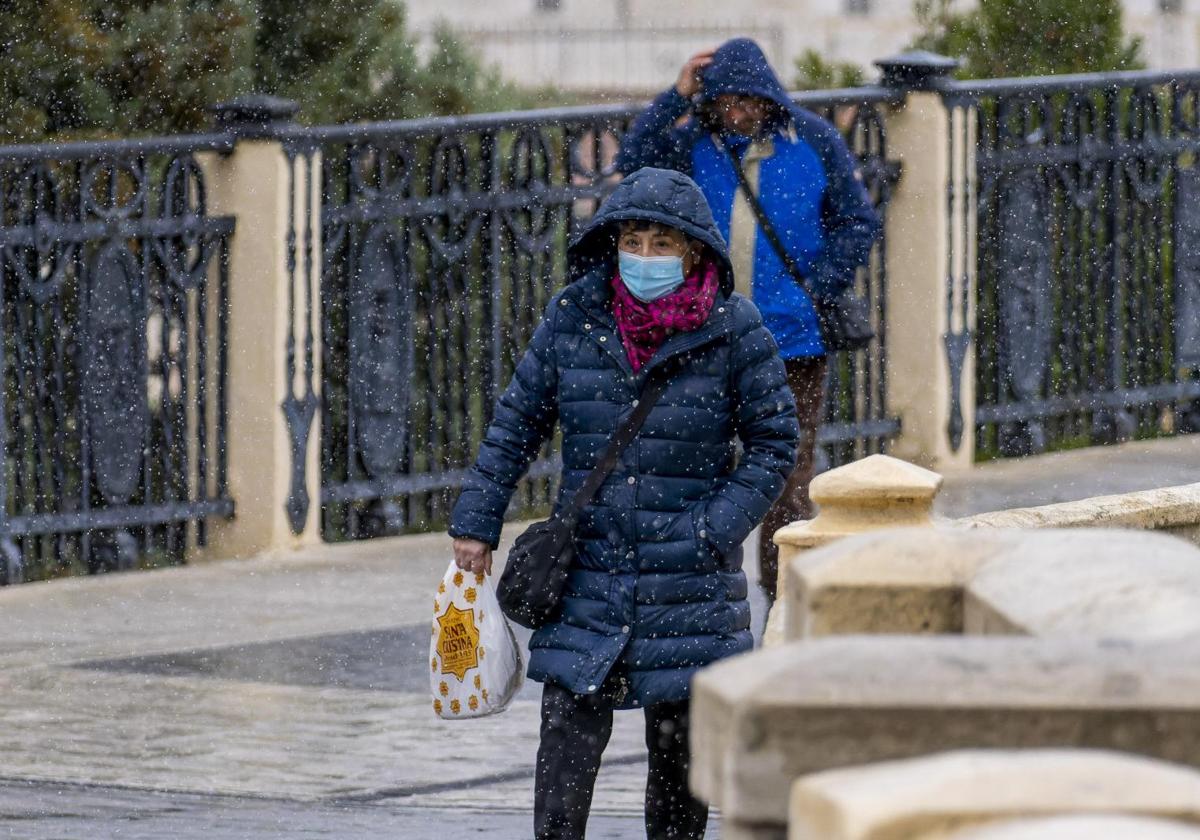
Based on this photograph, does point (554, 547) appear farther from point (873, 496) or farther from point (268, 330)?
point (268, 330)

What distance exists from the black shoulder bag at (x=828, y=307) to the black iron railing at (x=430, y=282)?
2785 mm

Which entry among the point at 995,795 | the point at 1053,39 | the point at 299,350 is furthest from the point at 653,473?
the point at 1053,39

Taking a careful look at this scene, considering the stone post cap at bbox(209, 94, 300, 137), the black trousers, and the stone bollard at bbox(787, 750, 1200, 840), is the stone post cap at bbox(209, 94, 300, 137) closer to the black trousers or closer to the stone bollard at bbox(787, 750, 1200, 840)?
the black trousers

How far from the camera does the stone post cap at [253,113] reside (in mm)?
10469

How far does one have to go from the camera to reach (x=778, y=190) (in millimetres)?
8234

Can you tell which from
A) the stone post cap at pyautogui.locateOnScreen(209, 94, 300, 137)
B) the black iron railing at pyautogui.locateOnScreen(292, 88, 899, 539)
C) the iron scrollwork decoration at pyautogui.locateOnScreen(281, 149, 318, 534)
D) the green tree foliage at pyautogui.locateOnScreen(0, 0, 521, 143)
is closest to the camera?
the stone post cap at pyautogui.locateOnScreen(209, 94, 300, 137)

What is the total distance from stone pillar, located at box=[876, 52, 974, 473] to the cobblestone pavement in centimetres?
254

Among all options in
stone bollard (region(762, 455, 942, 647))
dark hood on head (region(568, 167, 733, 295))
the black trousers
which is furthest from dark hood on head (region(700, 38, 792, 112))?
the black trousers

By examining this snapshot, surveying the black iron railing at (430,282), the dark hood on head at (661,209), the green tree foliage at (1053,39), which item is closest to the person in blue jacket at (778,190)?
the dark hood on head at (661,209)

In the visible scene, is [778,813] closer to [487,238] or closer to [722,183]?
[722,183]

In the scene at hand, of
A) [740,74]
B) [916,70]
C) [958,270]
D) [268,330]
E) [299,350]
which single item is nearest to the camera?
[740,74]

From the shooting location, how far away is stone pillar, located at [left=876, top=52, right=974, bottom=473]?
12.4 meters

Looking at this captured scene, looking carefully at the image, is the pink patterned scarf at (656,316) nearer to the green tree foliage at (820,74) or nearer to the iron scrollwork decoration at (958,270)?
the iron scrollwork decoration at (958,270)

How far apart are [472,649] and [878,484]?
901 millimetres
